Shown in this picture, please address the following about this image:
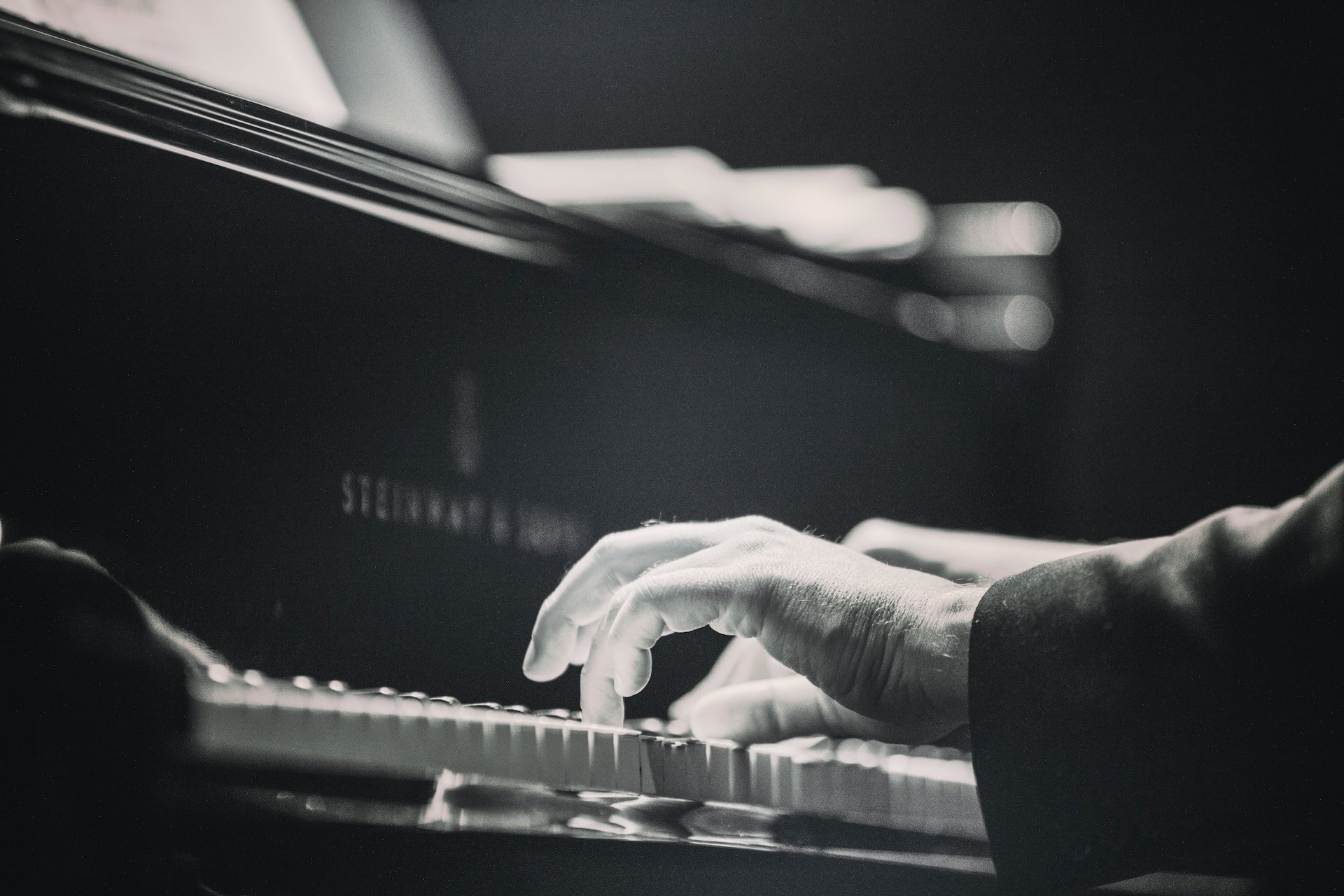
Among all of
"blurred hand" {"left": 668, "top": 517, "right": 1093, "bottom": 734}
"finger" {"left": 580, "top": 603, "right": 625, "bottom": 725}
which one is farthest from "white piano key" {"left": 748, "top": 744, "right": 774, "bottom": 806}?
"blurred hand" {"left": 668, "top": 517, "right": 1093, "bottom": 734}

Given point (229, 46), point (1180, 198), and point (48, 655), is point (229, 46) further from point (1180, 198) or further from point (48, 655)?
point (1180, 198)

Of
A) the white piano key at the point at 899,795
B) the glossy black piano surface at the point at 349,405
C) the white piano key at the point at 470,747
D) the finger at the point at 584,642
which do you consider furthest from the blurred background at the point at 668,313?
the white piano key at the point at 899,795

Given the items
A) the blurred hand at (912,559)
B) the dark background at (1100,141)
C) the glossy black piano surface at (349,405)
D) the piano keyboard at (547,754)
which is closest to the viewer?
the piano keyboard at (547,754)

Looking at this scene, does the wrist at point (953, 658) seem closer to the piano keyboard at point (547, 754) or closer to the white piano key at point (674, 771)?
the piano keyboard at point (547, 754)

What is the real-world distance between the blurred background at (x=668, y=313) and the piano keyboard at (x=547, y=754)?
14 centimetres

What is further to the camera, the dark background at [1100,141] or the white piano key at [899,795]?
the dark background at [1100,141]

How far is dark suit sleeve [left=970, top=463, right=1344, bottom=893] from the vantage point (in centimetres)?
63

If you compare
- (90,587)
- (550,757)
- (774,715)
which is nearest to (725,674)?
(774,715)

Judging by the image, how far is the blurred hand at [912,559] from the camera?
1039 mm

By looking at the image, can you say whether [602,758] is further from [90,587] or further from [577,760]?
[90,587]

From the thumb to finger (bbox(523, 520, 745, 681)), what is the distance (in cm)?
13

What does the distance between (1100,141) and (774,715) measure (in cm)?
252

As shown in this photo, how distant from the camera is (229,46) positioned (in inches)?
45.6

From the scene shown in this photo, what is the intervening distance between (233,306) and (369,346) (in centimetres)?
12
